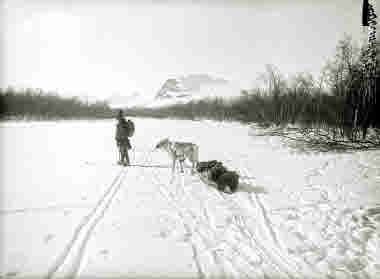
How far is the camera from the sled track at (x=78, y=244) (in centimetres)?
241

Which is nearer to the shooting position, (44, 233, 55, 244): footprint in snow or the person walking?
(44, 233, 55, 244): footprint in snow

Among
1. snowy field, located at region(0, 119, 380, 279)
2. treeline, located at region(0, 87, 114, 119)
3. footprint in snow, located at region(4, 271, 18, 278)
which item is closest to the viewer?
footprint in snow, located at region(4, 271, 18, 278)

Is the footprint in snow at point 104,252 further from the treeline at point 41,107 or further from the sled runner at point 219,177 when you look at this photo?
the treeline at point 41,107

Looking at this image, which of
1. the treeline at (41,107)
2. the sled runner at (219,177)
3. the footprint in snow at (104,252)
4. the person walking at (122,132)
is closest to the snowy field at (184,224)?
the footprint in snow at (104,252)

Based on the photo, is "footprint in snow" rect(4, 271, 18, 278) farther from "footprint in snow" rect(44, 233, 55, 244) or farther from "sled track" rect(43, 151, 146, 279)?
"footprint in snow" rect(44, 233, 55, 244)

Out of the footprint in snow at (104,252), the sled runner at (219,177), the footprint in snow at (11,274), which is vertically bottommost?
the footprint in snow at (11,274)

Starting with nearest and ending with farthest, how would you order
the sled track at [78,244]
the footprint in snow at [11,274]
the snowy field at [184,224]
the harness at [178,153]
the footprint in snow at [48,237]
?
the footprint in snow at [11,274] → the sled track at [78,244] → the snowy field at [184,224] → the footprint in snow at [48,237] → the harness at [178,153]

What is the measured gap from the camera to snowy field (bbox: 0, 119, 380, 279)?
8.57ft

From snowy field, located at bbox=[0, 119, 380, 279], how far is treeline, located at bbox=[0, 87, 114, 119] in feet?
77.3

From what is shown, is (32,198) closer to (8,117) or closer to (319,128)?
(319,128)

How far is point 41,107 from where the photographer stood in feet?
96.9

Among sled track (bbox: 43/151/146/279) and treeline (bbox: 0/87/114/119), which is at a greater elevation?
treeline (bbox: 0/87/114/119)

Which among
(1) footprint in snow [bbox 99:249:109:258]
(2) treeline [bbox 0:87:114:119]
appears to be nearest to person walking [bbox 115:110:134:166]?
(1) footprint in snow [bbox 99:249:109:258]

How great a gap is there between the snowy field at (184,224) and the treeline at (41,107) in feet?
77.3
